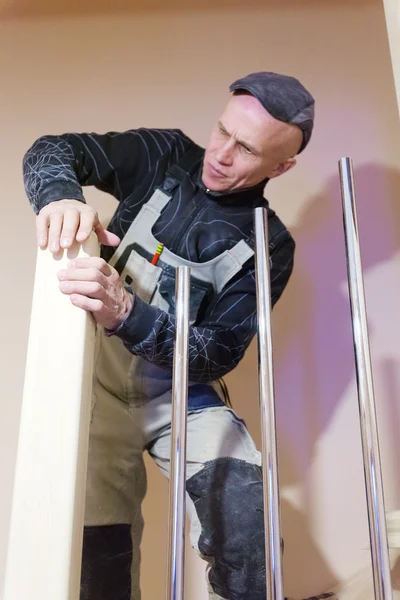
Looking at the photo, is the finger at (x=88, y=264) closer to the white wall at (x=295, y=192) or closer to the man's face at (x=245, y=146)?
the man's face at (x=245, y=146)

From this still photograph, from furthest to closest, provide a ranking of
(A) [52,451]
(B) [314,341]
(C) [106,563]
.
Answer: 1. (B) [314,341]
2. (C) [106,563]
3. (A) [52,451]

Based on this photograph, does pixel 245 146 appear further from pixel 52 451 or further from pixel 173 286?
pixel 52 451

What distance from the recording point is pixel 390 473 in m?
0.87

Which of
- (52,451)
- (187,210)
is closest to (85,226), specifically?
(52,451)

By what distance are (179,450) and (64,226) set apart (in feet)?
0.64

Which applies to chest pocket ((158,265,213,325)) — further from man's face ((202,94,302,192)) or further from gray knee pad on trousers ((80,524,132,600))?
gray knee pad on trousers ((80,524,132,600))

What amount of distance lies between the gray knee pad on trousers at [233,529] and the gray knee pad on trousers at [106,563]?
0.15 metres

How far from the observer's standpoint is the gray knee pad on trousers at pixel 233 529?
0.54m

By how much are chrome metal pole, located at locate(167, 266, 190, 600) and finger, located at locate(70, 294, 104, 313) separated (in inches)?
2.6

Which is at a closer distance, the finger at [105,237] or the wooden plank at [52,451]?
the wooden plank at [52,451]

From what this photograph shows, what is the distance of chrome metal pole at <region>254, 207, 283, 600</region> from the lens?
1.45 ft

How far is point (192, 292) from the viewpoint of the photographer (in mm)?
733

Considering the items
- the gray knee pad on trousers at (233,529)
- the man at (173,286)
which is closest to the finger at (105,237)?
the man at (173,286)

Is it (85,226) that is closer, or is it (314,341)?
(85,226)
